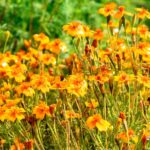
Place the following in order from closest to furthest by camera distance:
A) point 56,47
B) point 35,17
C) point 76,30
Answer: point 76,30 < point 56,47 < point 35,17

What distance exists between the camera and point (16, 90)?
2289 millimetres

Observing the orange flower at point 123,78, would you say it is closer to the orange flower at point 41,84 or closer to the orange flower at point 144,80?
the orange flower at point 144,80

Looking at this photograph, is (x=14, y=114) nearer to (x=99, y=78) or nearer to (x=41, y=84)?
(x=41, y=84)

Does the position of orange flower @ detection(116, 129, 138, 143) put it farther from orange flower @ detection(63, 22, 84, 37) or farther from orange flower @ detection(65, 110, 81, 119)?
orange flower @ detection(63, 22, 84, 37)

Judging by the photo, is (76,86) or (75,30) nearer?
(76,86)

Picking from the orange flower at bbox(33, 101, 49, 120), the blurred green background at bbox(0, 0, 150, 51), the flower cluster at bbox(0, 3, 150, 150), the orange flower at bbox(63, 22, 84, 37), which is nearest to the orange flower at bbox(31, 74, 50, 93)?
the flower cluster at bbox(0, 3, 150, 150)

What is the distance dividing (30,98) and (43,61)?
265 millimetres


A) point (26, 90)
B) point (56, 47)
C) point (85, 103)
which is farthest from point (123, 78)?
point (56, 47)

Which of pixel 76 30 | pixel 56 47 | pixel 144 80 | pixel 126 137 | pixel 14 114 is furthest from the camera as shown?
pixel 56 47

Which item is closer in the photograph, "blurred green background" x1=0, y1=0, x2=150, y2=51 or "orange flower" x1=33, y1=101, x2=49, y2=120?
"orange flower" x1=33, y1=101, x2=49, y2=120

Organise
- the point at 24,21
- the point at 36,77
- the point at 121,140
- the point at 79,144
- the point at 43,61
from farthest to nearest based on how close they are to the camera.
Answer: the point at 24,21 < the point at 43,61 < the point at 36,77 < the point at 79,144 < the point at 121,140

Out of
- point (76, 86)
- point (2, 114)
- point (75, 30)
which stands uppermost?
point (75, 30)

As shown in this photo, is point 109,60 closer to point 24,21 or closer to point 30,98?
point 30,98

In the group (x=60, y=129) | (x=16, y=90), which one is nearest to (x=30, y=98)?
(x=16, y=90)
